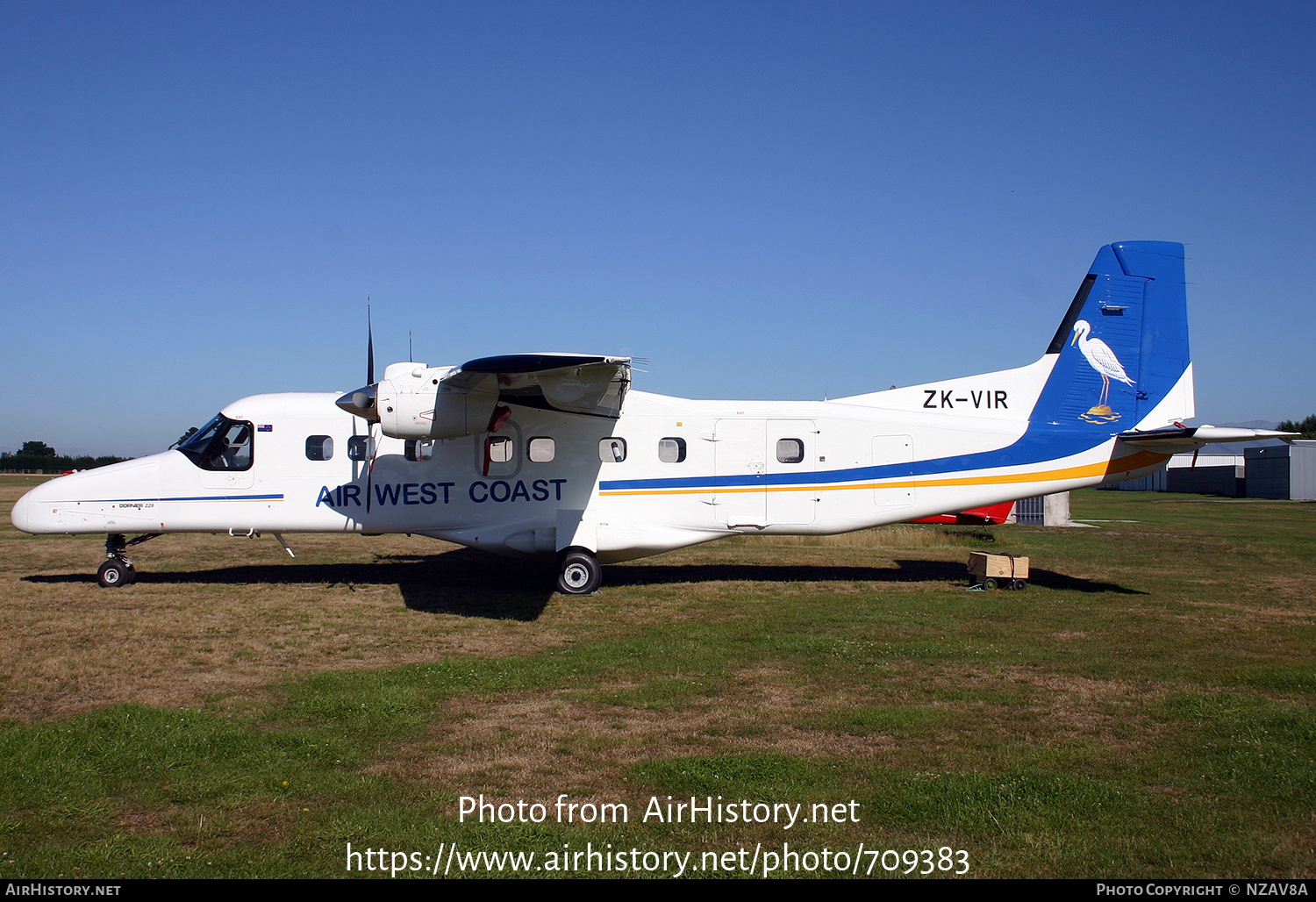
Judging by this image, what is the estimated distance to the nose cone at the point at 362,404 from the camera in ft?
35.1

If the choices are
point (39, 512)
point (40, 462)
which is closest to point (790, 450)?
point (39, 512)

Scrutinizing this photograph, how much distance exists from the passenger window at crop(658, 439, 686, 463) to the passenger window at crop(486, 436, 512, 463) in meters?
2.28

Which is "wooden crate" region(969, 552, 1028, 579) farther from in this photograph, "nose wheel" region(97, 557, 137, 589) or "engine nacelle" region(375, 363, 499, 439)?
"nose wheel" region(97, 557, 137, 589)

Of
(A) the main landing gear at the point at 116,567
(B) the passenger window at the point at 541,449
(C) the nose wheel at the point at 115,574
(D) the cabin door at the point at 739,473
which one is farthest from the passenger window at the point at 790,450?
(C) the nose wheel at the point at 115,574

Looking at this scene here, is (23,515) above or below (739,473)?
below

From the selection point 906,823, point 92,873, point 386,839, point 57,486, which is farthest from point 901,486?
point 57,486

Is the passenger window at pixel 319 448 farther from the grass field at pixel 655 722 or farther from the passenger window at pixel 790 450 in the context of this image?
the passenger window at pixel 790 450

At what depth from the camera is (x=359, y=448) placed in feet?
40.3

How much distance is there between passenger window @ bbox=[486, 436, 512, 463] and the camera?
479 inches

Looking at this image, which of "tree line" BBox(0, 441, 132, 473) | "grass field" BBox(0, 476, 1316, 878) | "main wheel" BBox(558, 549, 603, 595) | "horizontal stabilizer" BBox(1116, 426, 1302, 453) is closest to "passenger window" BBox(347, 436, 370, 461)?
"grass field" BBox(0, 476, 1316, 878)

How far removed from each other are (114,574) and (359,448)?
4.07 metres

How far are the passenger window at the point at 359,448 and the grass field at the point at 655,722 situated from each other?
203cm

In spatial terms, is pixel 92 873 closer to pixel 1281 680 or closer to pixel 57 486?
pixel 1281 680

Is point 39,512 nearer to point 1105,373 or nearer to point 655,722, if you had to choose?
point 655,722
